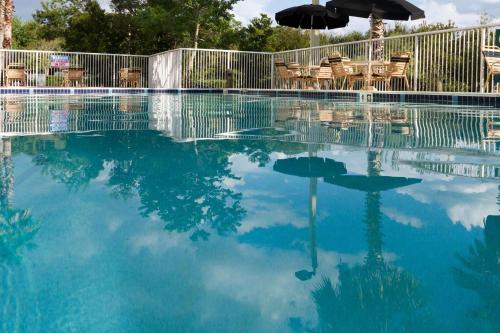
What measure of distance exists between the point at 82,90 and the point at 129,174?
14.9 meters

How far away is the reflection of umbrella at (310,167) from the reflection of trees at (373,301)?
0.94 meters

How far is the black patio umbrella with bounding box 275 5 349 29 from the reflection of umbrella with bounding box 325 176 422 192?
1198 centimetres

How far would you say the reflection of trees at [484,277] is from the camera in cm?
87

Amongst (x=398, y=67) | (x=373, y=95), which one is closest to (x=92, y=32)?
(x=373, y=95)

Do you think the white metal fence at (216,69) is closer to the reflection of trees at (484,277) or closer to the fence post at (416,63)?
the fence post at (416,63)

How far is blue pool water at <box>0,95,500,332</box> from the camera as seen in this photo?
89cm

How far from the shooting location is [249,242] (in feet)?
4.18

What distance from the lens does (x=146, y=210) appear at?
1.55 m

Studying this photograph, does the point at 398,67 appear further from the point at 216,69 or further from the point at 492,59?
the point at 216,69

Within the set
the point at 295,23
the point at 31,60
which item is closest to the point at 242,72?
the point at 295,23

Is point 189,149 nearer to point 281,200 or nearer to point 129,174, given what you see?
point 129,174

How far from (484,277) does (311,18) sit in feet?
44.2

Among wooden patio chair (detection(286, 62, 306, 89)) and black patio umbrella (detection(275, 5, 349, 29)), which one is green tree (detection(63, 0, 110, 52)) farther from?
wooden patio chair (detection(286, 62, 306, 89))

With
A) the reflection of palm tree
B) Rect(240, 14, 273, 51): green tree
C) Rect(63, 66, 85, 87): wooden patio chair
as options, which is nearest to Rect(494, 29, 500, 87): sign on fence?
the reflection of palm tree
